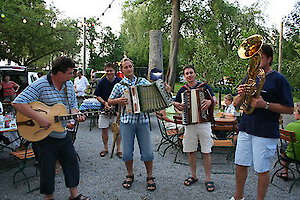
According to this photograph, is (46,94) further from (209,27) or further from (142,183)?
(209,27)

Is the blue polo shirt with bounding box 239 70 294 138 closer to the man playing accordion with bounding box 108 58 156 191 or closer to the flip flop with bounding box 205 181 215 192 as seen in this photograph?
the flip flop with bounding box 205 181 215 192

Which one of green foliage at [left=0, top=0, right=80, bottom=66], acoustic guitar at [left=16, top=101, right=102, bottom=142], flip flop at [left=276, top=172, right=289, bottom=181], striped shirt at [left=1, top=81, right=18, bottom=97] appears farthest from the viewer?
green foliage at [left=0, top=0, right=80, bottom=66]

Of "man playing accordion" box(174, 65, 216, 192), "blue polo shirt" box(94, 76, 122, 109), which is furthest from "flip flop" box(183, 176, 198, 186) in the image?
"blue polo shirt" box(94, 76, 122, 109)

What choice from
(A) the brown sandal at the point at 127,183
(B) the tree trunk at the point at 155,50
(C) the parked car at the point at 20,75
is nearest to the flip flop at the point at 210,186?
(A) the brown sandal at the point at 127,183

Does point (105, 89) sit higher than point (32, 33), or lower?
lower

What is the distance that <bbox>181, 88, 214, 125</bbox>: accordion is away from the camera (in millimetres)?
3531

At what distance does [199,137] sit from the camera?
376 cm

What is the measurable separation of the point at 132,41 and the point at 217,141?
982 inches

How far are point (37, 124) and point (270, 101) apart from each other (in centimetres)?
272

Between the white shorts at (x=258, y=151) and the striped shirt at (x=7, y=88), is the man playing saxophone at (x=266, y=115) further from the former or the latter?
the striped shirt at (x=7, y=88)

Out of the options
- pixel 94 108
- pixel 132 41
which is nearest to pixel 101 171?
pixel 94 108

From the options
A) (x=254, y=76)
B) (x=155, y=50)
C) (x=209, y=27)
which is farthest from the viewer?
(x=209, y=27)

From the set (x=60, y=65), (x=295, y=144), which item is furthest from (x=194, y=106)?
(x=60, y=65)

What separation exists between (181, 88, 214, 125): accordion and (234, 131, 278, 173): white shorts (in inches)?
29.9
